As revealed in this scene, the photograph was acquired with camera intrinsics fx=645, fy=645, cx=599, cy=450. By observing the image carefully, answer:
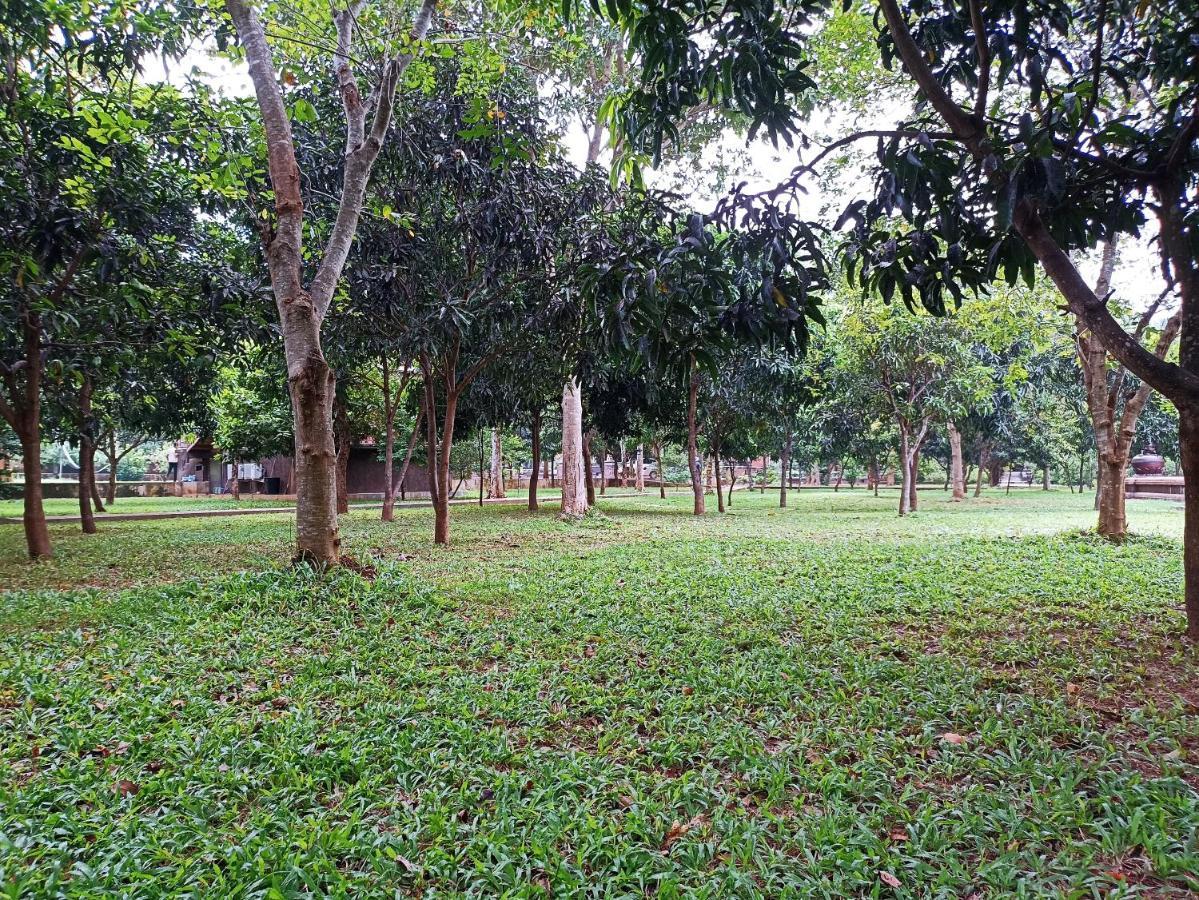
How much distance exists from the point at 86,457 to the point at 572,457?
32.8 feet

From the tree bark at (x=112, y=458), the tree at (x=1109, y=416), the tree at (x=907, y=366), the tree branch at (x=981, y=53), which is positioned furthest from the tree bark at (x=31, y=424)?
the tree at (x=907, y=366)

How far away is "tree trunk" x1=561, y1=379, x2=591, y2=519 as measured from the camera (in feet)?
44.2

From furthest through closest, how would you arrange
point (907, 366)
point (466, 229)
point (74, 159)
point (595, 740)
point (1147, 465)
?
point (1147, 465) → point (907, 366) → point (466, 229) → point (74, 159) → point (595, 740)

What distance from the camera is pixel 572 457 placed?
45.4 feet

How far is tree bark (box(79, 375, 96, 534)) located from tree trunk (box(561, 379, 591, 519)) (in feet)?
26.6

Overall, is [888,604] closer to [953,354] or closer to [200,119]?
[200,119]

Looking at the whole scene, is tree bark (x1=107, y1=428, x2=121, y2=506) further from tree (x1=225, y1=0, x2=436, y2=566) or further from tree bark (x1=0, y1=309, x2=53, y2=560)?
tree (x1=225, y1=0, x2=436, y2=566)

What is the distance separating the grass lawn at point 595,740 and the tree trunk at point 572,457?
7446 millimetres

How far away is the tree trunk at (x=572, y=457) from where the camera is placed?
44.2ft

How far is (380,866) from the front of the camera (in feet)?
6.95

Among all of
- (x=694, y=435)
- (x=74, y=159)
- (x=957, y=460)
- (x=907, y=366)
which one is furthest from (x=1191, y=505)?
(x=957, y=460)

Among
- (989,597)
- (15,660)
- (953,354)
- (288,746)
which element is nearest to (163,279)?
(15,660)

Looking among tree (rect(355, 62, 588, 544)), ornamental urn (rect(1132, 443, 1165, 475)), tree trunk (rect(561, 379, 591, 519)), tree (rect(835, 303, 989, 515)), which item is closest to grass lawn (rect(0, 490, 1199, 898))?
tree (rect(355, 62, 588, 544))

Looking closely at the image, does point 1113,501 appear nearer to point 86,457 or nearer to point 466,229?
point 466,229
